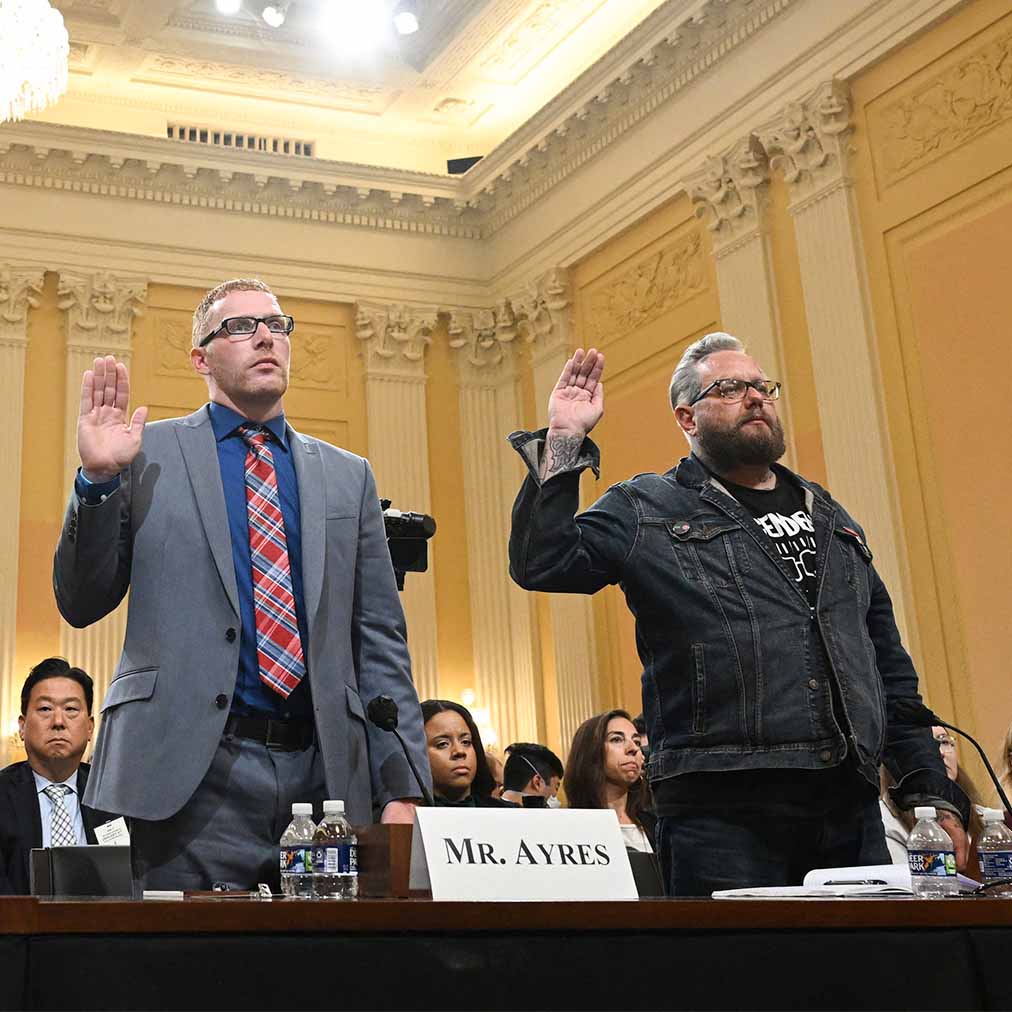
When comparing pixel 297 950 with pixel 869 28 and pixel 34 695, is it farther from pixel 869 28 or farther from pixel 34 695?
pixel 869 28

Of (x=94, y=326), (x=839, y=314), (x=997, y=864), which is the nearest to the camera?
(x=997, y=864)

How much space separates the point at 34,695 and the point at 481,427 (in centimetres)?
898

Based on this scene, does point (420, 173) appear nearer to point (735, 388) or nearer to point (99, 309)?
point (99, 309)

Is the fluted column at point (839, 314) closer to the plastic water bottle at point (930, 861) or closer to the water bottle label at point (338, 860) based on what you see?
the plastic water bottle at point (930, 861)

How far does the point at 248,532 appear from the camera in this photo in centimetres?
283

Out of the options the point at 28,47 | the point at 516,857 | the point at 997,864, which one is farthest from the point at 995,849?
the point at 28,47

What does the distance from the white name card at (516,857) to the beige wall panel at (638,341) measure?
9839 mm

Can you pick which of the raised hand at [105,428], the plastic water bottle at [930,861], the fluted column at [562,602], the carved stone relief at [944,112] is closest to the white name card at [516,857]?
the plastic water bottle at [930,861]

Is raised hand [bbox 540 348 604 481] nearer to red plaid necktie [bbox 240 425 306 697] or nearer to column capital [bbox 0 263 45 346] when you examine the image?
red plaid necktie [bbox 240 425 306 697]

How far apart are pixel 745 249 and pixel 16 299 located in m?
6.41

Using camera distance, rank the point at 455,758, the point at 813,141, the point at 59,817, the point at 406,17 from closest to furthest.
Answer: the point at 59,817
the point at 455,758
the point at 813,141
the point at 406,17

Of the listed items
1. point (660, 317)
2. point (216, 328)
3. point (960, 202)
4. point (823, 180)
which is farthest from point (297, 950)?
point (660, 317)

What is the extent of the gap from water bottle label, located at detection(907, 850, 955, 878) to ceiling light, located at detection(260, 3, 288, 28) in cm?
1192

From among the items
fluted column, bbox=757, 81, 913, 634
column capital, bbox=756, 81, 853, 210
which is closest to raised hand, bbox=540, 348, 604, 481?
fluted column, bbox=757, 81, 913, 634
